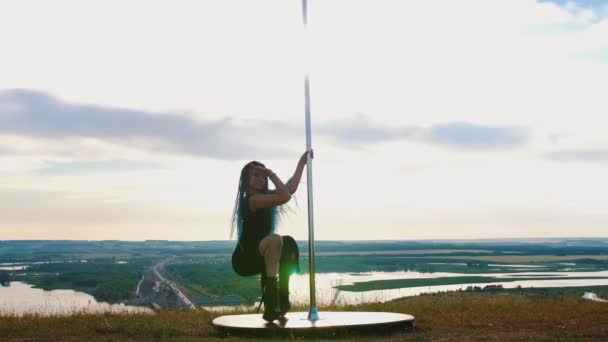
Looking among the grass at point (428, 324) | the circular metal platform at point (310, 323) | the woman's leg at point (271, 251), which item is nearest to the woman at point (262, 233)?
the woman's leg at point (271, 251)

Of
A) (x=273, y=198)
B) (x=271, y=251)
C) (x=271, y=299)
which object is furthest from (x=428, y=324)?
(x=273, y=198)

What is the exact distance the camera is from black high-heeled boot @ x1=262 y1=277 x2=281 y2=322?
9.94 meters

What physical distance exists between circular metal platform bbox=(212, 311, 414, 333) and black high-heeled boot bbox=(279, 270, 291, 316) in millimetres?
165

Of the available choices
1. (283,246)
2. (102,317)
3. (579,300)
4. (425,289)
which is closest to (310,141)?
(283,246)

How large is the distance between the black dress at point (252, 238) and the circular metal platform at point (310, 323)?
2.42 ft

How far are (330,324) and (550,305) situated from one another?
5343 mm

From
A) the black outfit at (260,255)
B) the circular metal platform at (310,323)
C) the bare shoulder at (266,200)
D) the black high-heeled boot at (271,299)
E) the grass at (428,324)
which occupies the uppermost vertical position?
the bare shoulder at (266,200)

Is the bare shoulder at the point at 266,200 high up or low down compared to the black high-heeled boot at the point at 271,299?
up

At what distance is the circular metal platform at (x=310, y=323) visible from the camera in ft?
30.9

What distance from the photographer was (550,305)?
13172 mm

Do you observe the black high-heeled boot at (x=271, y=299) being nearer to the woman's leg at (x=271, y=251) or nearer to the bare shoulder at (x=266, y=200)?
the woman's leg at (x=271, y=251)

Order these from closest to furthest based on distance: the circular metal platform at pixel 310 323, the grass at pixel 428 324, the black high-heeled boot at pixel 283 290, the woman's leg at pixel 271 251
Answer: the circular metal platform at pixel 310 323
the grass at pixel 428 324
the woman's leg at pixel 271 251
the black high-heeled boot at pixel 283 290

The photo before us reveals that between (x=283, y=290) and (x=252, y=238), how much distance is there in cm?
87

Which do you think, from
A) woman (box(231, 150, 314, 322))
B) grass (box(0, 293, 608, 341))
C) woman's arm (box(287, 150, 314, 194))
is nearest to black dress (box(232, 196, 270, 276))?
woman (box(231, 150, 314, 322))
